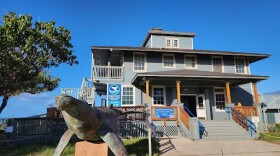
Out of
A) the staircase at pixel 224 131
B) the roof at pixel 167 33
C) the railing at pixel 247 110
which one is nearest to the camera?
the staircase at pixel 224 131

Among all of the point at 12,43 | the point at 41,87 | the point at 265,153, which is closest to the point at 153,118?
the point at 265,153

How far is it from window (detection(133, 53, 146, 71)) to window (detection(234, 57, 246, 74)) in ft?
29.7

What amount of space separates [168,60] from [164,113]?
633 centimetres

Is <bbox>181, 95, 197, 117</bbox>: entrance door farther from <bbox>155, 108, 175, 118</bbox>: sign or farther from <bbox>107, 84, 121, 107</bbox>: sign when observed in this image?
<bbox>107, 84, 121, 107</bbox>: sign

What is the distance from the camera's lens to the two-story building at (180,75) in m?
17.0

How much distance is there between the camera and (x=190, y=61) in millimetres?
19766

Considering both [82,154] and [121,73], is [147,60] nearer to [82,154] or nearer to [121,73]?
[121,73]

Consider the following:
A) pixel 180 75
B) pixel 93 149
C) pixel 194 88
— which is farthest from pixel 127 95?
pixel 93 149

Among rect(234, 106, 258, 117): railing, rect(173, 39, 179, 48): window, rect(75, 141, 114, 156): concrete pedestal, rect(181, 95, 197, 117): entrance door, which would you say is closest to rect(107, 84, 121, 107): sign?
rect(181, 95, 197, 117): entrance door

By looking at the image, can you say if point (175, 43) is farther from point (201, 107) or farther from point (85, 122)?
point (85, 122)

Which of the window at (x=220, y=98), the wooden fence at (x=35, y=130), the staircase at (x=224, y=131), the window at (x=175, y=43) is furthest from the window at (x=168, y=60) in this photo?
the wooden fence at (x=35, y=130)

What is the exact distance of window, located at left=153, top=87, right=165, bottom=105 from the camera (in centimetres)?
1777

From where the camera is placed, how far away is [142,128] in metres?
13.0

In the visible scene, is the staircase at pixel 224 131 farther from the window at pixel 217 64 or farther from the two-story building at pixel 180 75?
the window at pixel 217 64
